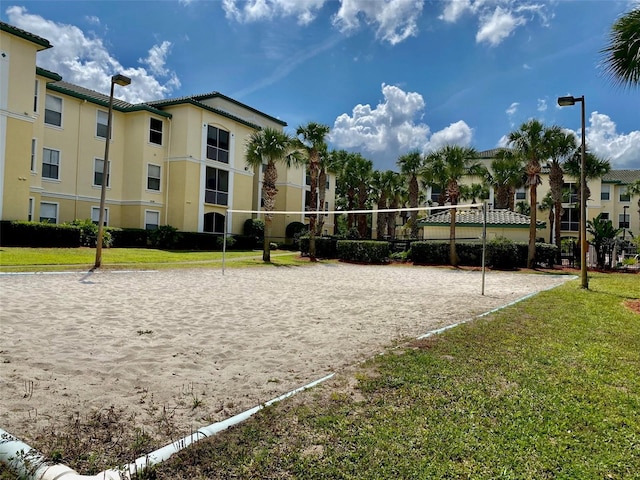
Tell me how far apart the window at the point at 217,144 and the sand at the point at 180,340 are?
21.6 m

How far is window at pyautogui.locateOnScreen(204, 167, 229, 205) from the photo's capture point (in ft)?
110

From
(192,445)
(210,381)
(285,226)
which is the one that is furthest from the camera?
(285,226)

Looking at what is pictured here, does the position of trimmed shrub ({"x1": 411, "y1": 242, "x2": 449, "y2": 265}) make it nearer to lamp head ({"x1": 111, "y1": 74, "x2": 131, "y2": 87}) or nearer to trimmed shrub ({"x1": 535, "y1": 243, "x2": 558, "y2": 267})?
trimmed shrub ({"x1": 535, "y1": 243, "x2": 558, "y2": 267})

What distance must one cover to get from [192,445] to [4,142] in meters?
25.1

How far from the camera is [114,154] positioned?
1199 inches

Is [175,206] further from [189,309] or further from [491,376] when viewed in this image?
[491,376]

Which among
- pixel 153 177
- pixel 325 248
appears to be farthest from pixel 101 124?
pixel 325 248

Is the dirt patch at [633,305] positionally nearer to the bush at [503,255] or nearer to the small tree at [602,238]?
the bush at [503,255]

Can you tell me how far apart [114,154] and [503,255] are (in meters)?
27.0

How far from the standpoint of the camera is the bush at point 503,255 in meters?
24.8

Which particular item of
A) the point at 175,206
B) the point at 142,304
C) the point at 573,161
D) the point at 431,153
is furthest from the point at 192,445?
the point at 573,161

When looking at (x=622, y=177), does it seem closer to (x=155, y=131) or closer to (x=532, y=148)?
(x=532, y=148)

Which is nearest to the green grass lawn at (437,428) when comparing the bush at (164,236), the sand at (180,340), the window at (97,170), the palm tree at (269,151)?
the sand at (180,340)

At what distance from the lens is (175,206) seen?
104 ft
